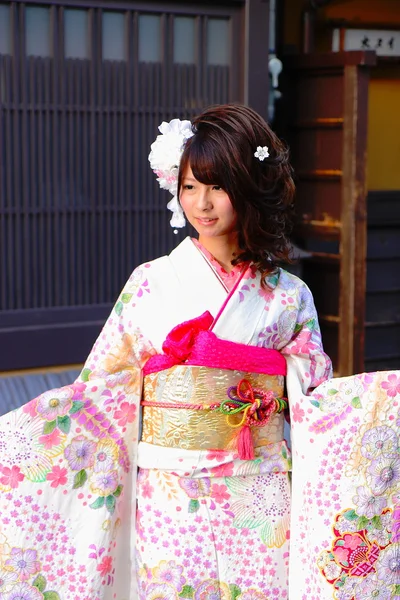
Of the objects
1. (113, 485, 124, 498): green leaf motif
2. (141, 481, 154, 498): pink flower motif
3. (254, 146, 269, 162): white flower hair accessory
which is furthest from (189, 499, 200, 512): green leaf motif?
(254, 146, 269, 162): white flower hair accessory

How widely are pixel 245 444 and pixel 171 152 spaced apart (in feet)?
2.95

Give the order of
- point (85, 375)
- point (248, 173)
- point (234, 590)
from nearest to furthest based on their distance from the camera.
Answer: point (248, 173) → point (234, 590) → point (85, 375)

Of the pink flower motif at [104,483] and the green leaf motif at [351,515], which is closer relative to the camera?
the green leaf motif at [351,515]

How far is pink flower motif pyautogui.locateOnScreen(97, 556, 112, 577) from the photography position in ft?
10.3

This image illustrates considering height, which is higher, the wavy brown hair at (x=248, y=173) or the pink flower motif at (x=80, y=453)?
the wavy brown hair at (x=248, y=173)

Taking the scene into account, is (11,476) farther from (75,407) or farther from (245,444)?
(245,444)

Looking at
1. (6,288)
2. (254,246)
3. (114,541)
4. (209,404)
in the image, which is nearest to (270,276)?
(254,246)

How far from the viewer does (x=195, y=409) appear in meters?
3.07

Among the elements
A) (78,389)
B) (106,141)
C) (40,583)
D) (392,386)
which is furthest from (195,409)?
(106,141)

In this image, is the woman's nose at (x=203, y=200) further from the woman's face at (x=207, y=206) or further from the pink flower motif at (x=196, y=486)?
the pink flower motif at (x=196, y=486)

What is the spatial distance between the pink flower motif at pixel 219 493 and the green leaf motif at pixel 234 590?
26 centimetres

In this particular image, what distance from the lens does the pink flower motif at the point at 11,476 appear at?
10.0ft

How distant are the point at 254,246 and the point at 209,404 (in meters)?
0.50

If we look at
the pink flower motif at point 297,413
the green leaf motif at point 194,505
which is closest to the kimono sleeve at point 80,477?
the green leaf motif at point 194,505
